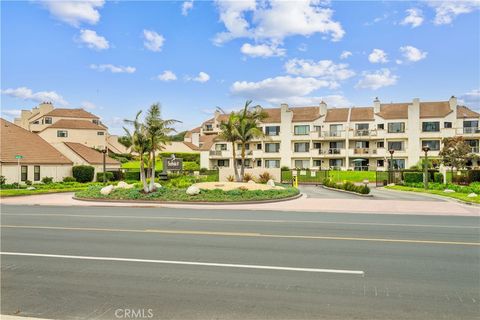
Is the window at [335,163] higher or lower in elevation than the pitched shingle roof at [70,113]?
lower

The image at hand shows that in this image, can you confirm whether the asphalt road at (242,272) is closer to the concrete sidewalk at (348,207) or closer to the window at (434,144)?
the concrete sidewalk at (348,207)

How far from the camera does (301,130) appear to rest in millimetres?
66625

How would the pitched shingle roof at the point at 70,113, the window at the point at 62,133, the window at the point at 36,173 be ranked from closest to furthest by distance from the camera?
1. the window at the point at 36,173
2. the window at the point at 62,133
3. the pitched shingle roof at the point at 70,113

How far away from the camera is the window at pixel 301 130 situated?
66.2 m

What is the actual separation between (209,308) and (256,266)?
8.31 ft

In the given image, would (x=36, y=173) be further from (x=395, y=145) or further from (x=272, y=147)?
(x=395, y=145)

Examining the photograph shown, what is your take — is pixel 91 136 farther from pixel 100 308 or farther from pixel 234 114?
pixel 100 308

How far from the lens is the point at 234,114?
40.7 metres

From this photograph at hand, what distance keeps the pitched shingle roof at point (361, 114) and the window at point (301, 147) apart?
8292mm

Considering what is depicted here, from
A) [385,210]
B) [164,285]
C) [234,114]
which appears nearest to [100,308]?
[164,285]

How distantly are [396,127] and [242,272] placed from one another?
6001 centimetres

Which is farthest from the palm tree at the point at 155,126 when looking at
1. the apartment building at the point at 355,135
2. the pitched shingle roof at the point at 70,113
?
the pitched shingle roof at the point at 70,113

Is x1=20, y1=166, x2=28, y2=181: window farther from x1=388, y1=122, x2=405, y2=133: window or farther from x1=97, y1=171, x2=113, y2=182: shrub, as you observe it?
x1=388, y1=122, x2=405, y2=133: window

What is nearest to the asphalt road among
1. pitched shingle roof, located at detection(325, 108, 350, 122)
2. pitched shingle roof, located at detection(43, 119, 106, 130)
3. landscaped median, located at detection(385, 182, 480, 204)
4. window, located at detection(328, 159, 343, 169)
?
landscaped median, located at detection(385, 182, 480, 204)
